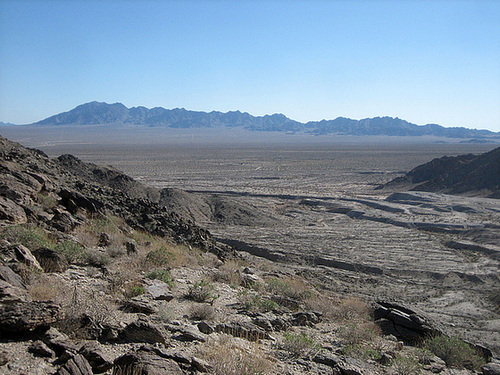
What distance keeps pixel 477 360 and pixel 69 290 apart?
7283 millimetres

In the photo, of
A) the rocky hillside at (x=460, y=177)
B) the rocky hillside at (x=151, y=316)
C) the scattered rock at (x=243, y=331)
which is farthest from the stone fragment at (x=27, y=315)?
the rocky hillside at (x=460, y=177)

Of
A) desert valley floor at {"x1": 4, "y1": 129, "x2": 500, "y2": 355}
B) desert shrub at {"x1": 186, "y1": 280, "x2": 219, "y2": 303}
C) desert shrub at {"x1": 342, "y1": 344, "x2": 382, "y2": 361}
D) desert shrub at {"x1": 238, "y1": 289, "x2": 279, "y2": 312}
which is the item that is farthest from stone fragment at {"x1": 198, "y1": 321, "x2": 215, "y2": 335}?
→ desert valley floor at {"x1": 4, "y1": 129, "x2": 500, "y2": 355}

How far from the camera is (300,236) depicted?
78.4 feet

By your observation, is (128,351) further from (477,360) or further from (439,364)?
(477,360)

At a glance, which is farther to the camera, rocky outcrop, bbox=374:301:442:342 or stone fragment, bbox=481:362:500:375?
rocky outcrop, bbox=374:301:442:342

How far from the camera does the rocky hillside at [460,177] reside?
41.4 meters

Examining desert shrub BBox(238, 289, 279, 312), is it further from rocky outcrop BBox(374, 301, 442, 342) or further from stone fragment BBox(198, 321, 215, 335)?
rocky outcrop BBox(374, 301, 442, 342)

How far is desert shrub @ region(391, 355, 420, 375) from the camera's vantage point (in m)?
6.35

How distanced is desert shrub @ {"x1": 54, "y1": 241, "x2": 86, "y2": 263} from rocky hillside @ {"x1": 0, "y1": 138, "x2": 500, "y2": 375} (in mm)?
30

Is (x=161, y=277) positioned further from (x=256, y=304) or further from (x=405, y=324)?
(x=405, y=324)

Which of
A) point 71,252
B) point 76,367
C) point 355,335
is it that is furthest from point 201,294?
point 76,367

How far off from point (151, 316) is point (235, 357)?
1771mm

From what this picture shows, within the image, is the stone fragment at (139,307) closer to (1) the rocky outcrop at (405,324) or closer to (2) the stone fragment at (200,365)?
(2) the stone fragment at (200,365)

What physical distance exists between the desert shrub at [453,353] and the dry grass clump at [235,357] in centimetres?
379
